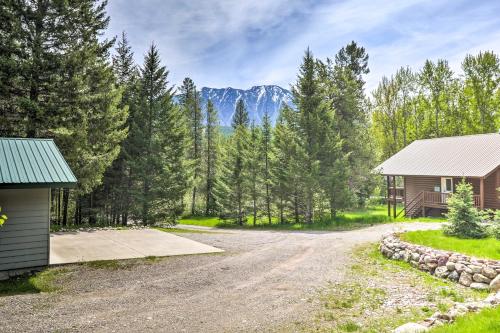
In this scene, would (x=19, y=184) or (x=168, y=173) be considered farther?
(x=168, y=173)

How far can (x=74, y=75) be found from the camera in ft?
59.6

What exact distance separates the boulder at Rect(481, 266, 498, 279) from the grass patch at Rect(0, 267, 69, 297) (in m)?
11.3

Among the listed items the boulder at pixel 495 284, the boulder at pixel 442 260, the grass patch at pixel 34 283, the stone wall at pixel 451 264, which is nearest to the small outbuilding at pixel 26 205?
the grass patch at pixel 34 283

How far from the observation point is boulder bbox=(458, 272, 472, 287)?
367 inches

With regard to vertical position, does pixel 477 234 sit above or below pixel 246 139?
below

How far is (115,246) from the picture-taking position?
1345 centimetres

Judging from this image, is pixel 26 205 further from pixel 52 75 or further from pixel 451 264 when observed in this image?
pixel 451 264

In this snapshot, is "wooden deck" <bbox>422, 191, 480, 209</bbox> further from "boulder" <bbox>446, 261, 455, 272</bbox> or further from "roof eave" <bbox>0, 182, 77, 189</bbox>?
"roof eave" <bbox>0, 182, 77, 189</bbox>

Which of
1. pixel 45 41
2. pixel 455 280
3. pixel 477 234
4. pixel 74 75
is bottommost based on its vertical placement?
pixel 455 280

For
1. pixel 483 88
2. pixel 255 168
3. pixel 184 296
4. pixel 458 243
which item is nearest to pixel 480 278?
pixel 458 243

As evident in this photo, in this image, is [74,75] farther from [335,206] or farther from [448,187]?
[448,187]

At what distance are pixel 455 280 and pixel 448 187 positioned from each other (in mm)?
17419

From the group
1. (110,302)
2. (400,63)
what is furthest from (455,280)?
(400,63)

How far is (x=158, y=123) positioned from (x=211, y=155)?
60.4 feet
